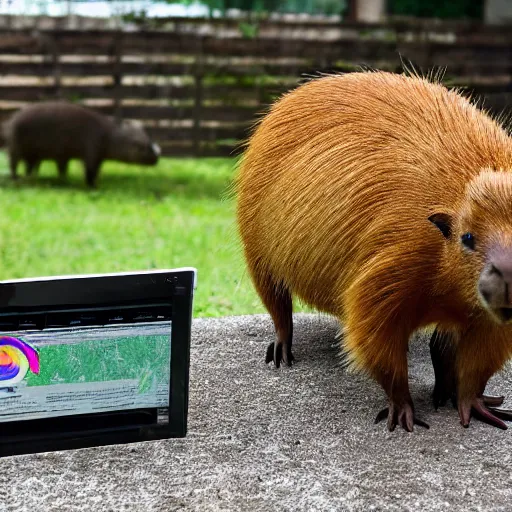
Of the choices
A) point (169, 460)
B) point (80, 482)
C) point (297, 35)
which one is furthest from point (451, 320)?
point (297, 35)

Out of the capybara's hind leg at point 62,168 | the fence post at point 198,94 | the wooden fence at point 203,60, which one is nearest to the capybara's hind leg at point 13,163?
the capybara's hind leg at point 62,168

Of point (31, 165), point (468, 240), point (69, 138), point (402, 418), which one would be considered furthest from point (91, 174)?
point (468, 240)

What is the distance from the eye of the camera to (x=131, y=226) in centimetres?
576

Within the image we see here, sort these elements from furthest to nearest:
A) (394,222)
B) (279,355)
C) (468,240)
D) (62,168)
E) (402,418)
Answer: (62,168), (279,355), (402,418), (394,222), (468,240)

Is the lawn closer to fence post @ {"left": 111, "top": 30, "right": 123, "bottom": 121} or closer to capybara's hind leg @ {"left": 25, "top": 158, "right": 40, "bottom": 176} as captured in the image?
capybara's hind leg @ {"left": 25, "top": 158, "right": 40, "bottom": 176}

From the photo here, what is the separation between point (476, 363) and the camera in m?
2.29

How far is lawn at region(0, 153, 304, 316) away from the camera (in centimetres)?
430

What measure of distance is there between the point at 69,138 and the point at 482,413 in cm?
572

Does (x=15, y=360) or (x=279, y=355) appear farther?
(x=279, y=355)

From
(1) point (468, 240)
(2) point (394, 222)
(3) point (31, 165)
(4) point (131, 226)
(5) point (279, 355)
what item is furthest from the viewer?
(3) point (31, 165)

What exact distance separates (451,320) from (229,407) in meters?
0.73

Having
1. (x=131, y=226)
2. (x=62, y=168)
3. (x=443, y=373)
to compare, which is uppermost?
(x=443, y=373)

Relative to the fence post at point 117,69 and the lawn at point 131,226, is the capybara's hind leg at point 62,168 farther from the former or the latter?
the fence post at point 117,69

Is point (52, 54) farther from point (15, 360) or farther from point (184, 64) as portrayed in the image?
point (15, 360)
